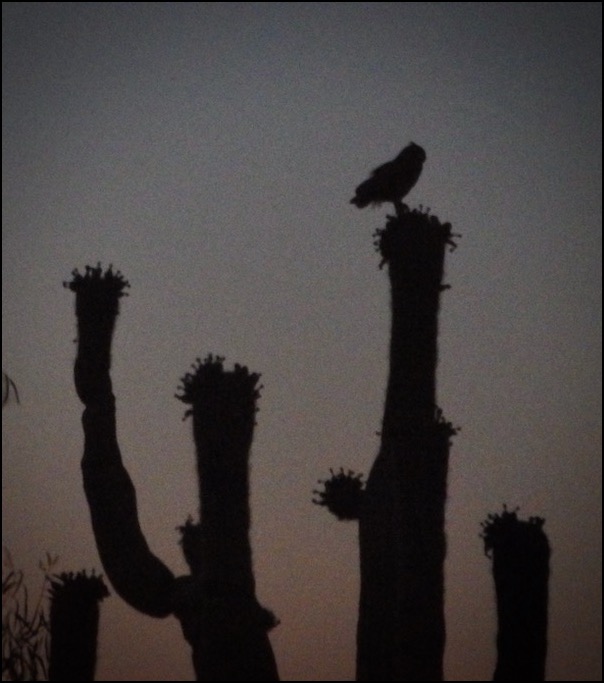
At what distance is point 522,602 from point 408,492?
134 centimetres

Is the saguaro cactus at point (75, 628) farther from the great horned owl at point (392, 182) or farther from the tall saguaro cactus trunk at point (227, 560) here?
the great horned owl at point (392, 182)

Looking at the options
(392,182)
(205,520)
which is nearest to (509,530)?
(205,520)

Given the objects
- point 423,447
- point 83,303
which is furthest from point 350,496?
point 83,303

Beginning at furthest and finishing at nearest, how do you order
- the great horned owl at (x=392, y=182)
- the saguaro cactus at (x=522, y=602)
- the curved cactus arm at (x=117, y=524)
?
1. the great horned owl at (x=392, y=182)
2. the curved cactus arm at (x=117, y=524)
3. the saguaro cactus at (x=522, y=602)

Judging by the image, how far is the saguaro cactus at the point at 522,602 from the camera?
762 cm

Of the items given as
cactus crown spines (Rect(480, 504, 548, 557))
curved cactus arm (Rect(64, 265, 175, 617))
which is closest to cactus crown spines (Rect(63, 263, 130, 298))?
curved cactus arm (Rect(64, 265, 175, 617))

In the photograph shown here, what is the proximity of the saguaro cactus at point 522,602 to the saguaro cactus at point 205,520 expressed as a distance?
2.07m

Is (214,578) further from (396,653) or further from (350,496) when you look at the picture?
(350,496)

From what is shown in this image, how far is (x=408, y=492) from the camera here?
810cm

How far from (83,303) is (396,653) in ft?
17.2

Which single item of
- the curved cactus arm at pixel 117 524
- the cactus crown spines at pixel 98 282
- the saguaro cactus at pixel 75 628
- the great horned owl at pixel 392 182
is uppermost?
the great horned owl at pixel 392 182

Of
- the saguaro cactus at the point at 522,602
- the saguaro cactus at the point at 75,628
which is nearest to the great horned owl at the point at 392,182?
the saguaro cactus at the point at 522,602

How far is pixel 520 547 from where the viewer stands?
25.7 ft

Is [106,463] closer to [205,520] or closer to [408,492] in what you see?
[205,520]
